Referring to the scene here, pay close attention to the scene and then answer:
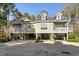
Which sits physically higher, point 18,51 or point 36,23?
point 36,23

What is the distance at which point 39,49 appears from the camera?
5.41 meters

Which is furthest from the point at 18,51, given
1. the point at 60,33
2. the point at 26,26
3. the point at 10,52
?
→ the point at 60,33

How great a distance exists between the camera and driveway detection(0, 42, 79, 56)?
5379mm

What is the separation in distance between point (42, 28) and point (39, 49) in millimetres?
392

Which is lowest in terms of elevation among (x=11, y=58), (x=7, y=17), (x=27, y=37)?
(x=11, y=58)

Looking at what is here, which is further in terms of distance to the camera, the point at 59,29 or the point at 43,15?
the point at 59,29

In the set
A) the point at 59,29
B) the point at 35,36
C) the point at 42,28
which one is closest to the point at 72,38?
the point at 59,29

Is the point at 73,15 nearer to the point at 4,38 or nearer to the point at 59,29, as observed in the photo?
the point at 59,29

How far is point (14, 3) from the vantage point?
5.30m

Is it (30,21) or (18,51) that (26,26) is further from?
(18,51)

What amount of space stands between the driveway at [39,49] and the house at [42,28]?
5.2 inches

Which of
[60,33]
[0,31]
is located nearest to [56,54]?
[60,33]

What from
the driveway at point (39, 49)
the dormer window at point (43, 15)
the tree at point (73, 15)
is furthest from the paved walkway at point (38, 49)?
the dormer window at point (43, 15)

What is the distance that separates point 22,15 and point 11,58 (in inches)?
A: 32.1
